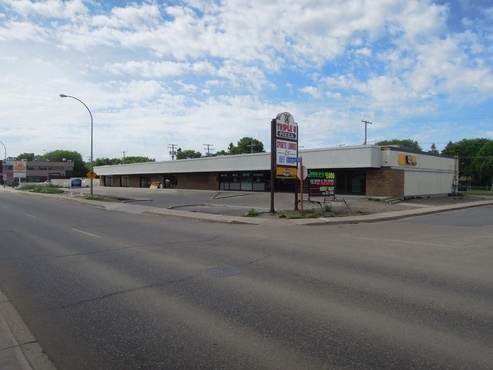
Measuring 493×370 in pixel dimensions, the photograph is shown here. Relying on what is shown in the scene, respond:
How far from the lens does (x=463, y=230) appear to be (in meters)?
14.0

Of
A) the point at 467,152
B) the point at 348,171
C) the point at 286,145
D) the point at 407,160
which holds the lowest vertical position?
the point at 348,171

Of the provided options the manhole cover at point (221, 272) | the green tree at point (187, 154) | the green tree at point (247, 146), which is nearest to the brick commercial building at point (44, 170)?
the green tree at point (187, 154)

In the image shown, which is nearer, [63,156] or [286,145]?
[286,145]

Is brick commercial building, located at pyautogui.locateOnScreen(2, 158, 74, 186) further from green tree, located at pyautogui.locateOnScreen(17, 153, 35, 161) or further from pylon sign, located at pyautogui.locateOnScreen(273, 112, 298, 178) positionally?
pylon sign, located at pyautogui.locateOnScreen(273, 112, 298, 178)

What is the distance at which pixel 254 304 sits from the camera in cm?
516

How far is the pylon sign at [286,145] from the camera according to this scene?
1980cm

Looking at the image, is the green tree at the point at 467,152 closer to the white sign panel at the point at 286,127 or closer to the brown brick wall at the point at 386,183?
the brown brick wall at the point at 386,183

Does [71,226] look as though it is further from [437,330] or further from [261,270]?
[437,330]

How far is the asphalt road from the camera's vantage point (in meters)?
3.70

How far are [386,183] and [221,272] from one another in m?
25.7

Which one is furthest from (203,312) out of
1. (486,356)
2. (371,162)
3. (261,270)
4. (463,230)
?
(371,162)

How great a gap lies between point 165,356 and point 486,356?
130 inches

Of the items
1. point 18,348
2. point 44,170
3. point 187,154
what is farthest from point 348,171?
point 44,170

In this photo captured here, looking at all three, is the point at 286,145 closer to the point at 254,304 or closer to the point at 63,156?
the point at 254,304
